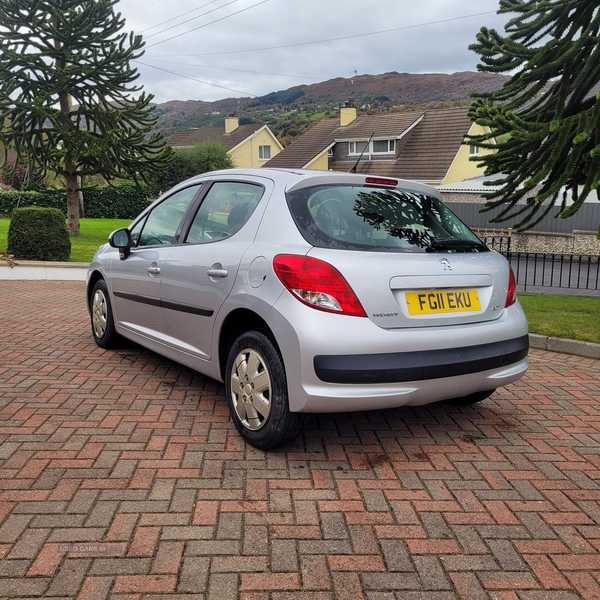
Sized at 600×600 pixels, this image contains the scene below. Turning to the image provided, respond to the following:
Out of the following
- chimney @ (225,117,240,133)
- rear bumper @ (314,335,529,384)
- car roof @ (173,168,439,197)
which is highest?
chimney @ (225,117,240,133)

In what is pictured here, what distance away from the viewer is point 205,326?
4.23m

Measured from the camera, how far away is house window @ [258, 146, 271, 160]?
56.0 meters

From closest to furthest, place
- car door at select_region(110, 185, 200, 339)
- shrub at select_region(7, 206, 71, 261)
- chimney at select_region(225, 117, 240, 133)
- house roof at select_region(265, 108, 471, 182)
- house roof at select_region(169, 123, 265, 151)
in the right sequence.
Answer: car door at select_region(110, 185, 200, 339) → shrub at select_region(7, 206, 71, 261) → house roof at select_region(265, 108, 471, 182) → house roof at select_region(169, 123, 265, 151) → chimney at select_region(225, 117, 240, 133)

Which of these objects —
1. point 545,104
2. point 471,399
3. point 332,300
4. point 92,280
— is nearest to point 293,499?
point 332,300

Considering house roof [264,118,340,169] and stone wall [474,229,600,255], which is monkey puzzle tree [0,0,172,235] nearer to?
stone wall [474,229,600,255]

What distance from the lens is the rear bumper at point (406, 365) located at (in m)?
3.31

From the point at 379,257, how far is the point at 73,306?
21.9 ft

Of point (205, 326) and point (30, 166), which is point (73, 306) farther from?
point (30, 166)

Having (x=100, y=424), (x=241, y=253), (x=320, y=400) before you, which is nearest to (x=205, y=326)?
(x=241, y=253)

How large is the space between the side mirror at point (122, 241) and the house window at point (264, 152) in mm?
51900

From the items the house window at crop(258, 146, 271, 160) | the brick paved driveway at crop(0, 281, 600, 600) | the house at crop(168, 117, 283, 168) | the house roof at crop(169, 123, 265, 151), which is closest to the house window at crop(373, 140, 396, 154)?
the house at crop(168, 117, 283, 168)

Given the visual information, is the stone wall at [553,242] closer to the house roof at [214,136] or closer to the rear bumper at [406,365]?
the rear bumper at [406,365]

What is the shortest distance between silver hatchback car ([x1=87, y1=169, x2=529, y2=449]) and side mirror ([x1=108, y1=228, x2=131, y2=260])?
3.05 ft

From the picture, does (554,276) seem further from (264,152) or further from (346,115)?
(264,152)
